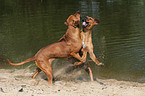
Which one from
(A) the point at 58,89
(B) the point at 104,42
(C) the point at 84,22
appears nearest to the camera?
(A) the point at 58,89

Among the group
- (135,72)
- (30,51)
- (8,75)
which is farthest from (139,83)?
(30,51)

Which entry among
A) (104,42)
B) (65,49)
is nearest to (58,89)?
(65,49)

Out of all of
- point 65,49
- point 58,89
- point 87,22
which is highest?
point 87,22

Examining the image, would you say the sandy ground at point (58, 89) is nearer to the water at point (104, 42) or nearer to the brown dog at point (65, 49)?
the brown dog at point (65, 49)

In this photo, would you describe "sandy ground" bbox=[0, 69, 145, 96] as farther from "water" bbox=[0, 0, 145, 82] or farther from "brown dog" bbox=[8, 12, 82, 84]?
"water" bbox=[0, 0, 145, 82]

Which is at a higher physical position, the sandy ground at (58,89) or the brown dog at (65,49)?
the brown dog at (65,49)

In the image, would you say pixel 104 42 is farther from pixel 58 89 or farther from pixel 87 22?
pixel 58 89

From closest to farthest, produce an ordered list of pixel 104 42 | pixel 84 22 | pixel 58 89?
pixel 58 89, pixel 84 22, pixel 104 42

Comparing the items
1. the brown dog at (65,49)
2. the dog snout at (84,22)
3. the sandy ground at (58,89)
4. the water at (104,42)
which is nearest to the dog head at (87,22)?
the dog snout at (84,22)

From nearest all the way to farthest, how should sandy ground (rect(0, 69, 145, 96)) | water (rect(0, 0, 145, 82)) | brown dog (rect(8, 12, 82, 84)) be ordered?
sandy ground (rect(0, 69, 145, 96)) → brown dog (rect(8, 12, 82, 84)) → water (rect(0, 0, 145, 82))

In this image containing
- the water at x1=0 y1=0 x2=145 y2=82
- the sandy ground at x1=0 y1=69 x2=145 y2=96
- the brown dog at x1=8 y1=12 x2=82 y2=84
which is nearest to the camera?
the sandy ground at x1=0 y1=69 x2=145 y2=96

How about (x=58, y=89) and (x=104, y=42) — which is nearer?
(x=58, y=89)

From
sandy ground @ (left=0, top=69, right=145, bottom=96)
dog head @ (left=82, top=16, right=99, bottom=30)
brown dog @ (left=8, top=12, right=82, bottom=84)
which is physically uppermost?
dog head @ (left=82, top=16, right=99, bottom=30)

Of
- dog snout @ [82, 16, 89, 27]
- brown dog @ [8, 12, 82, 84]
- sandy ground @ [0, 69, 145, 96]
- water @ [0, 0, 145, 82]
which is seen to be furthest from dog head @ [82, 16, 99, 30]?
water @ [0, 0, 145, 82]
